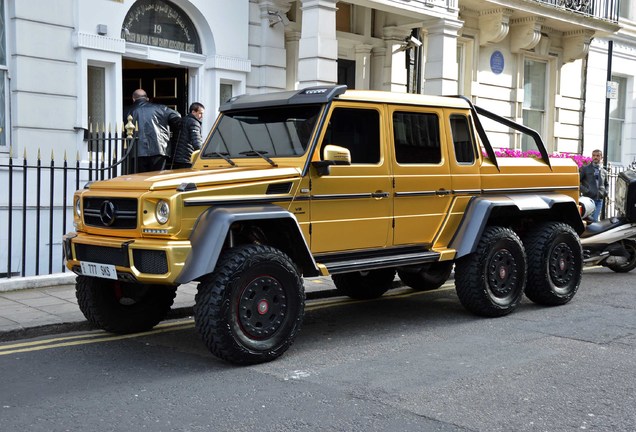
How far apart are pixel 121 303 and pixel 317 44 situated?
7.42 m

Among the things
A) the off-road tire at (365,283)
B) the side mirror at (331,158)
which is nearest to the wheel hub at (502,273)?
the off-road tire at (365,283)

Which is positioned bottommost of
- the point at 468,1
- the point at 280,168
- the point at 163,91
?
the point at 280,168

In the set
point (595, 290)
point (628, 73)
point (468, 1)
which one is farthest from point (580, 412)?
point (628, 73)

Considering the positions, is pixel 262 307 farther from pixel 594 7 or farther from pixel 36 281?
pixel 594 7

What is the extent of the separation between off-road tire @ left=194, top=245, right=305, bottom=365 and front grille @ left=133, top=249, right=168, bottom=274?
37cm

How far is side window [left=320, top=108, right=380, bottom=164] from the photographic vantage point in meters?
6.52

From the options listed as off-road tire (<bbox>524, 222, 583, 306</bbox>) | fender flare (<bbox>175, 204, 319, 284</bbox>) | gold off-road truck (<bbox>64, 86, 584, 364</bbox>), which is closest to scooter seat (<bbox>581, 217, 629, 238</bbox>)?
gold off-road truck (<bbox>64, 86, 584, 364</bbox>)

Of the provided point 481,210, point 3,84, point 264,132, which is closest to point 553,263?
point 481,210

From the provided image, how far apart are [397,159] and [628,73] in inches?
689

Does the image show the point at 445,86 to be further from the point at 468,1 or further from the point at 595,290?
the point at 595,290

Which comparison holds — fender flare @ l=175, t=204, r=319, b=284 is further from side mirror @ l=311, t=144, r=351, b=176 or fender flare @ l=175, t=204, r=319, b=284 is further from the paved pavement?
the paved pavement

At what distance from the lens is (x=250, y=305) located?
5.73 meters

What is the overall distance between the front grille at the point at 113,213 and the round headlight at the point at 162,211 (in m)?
0.23

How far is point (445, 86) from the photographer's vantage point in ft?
50.8
